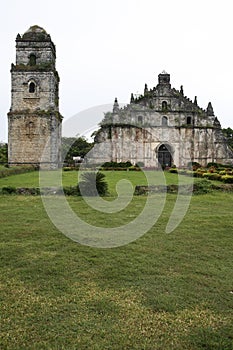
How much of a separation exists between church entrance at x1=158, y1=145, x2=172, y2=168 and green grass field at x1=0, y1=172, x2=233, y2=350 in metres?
27.1

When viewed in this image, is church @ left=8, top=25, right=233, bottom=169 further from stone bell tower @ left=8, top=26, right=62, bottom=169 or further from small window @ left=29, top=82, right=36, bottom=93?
small window @ left=29, top=82, right=36, bottom=93

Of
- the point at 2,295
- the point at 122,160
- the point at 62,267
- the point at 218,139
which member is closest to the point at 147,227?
the point at 62,267

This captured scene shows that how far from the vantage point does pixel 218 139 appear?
36.7 metres

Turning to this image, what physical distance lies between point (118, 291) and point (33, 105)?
27185 millimetres

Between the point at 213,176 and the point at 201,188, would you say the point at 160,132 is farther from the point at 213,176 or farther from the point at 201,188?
the point at 201,188

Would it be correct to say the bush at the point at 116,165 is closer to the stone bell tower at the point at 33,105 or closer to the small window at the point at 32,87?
the stone bell tower at the point at 33,105

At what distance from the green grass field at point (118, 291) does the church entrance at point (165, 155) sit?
27.1 m

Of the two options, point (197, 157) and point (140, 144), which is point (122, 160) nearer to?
point (140, 144)

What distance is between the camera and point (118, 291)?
522 centimetres

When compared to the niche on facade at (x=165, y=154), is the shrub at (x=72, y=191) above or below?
below

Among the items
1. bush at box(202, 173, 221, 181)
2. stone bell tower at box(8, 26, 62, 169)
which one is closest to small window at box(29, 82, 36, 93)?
stone bell tower at box(8, 26, 62, 169)

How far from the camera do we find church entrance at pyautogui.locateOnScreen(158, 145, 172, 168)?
3572 cm

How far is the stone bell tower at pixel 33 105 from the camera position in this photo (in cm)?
3028

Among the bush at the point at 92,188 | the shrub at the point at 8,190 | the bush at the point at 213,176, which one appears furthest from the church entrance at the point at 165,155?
the shrub at the point at 8,190
